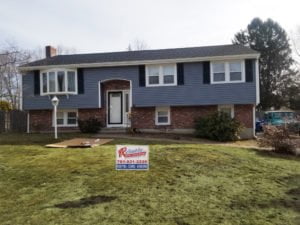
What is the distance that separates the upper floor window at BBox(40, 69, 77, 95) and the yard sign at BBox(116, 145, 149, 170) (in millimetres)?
13760

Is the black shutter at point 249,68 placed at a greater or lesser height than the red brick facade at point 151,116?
greater

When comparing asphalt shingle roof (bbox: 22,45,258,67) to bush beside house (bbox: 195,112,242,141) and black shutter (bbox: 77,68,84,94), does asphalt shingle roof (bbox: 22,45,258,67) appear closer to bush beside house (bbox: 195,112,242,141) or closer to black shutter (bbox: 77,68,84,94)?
black shutter (bbox: 77,68,84,94)

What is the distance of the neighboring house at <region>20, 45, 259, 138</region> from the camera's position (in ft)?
64.1

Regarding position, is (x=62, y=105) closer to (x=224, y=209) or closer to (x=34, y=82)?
(x=34, y=82)

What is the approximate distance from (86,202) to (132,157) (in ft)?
5.24

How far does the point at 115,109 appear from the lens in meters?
21.6

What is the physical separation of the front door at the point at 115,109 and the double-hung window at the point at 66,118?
236 centimetres

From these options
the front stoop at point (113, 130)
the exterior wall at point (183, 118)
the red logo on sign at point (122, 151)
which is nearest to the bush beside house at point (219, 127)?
the exterior wall at point (183, 118)

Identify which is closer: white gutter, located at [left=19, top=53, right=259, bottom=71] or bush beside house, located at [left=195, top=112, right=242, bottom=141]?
bush beside house, located at [left=195, top=112, right=242, bottom=141]

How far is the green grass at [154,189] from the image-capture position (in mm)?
6445

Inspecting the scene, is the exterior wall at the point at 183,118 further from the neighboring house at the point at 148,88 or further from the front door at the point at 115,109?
the front door at the point at 115,109

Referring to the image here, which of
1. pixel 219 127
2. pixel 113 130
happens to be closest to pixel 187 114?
pixel 219 127

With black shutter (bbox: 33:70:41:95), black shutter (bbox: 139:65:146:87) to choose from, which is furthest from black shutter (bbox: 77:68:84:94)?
black shutter (bbox: 139:65:146:87)

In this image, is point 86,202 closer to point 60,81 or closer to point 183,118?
point 183,118
